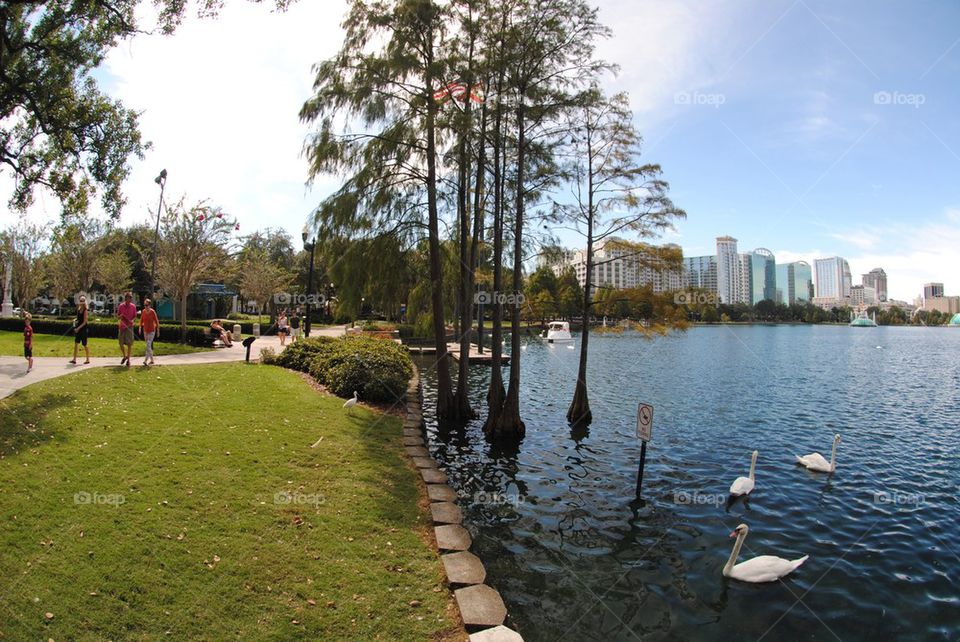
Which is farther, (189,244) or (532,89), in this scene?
(189,244)

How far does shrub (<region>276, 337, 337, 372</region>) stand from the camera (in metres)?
17.8

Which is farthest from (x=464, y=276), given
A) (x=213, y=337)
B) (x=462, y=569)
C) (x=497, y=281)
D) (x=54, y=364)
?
(x=213, y=337)

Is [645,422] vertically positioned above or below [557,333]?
below

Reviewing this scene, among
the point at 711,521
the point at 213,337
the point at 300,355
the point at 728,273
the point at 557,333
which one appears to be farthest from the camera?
the point at 728,273

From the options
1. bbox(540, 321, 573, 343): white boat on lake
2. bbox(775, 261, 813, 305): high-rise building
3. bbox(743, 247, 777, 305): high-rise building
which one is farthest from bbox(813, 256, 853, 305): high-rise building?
bbox(540, 321, 573, 343): white boat on lake

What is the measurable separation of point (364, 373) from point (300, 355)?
5128mm

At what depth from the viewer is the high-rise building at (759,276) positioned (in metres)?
96.9

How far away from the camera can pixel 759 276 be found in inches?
4072

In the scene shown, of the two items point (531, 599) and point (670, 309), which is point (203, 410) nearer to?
point (531, 599)

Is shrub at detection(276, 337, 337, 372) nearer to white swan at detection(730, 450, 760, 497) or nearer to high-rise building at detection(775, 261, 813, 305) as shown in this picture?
white swan at detection(730, 450, 760, 497)

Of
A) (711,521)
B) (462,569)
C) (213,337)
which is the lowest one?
(711,521)

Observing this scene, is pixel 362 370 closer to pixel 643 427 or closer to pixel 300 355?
pixel 300 355

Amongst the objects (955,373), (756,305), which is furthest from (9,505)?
(756,305)

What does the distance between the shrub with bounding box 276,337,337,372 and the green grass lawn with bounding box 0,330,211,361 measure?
3957 mm
